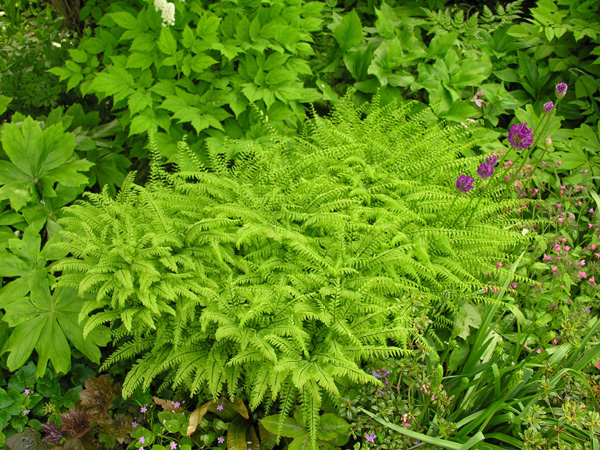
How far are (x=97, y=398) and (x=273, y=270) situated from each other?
1.09m

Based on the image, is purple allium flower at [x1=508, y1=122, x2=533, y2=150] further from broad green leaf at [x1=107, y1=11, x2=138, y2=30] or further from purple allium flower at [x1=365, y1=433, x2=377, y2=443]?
broad green leaf at [x1=107, y1=11, x2=138, y2=30]

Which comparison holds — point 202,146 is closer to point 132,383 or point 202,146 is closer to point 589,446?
point 132,383

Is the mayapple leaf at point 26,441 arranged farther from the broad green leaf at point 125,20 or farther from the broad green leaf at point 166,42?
the broad green leaf at point 125,20

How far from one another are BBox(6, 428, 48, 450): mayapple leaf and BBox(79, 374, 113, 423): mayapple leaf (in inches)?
11.3

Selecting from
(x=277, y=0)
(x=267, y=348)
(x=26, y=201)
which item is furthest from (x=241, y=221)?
(x=277, y=0)

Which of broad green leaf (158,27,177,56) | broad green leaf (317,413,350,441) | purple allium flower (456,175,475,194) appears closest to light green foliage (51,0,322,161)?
broad green leaf (158,27,177,56)

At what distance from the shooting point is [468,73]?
367 cm

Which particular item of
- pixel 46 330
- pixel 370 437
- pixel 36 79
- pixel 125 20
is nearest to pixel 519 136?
pixel 370 437

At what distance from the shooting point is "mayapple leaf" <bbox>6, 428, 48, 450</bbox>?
2.17 m

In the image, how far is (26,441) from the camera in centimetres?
220

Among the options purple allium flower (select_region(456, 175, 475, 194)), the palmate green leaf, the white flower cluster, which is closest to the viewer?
the palmate green leaf

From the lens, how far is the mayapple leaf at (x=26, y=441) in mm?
2172

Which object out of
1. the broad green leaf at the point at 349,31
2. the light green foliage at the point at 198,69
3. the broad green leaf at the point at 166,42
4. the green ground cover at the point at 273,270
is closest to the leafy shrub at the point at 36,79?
the green ground cover at the point at 273,270

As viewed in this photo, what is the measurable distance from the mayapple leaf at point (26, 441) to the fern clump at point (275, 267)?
514mm
